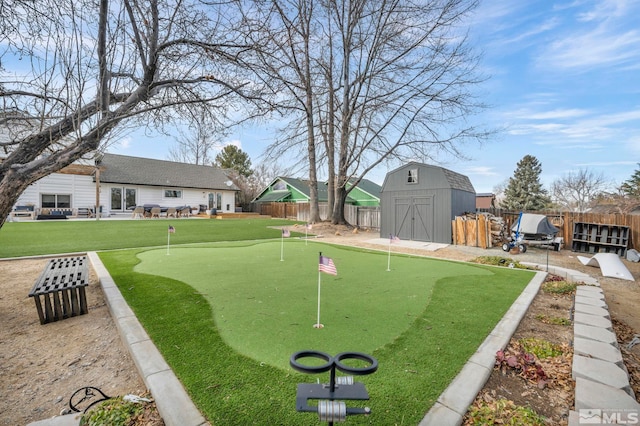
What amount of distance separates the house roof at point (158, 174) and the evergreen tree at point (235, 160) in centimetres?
845

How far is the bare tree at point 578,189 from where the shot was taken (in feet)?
105

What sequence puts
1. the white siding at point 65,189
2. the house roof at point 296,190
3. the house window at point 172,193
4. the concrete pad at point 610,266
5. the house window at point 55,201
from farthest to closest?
1. the house roof at point 296,190
2. the house window at point 172,193
3. the house window at point 55,201
4. the white siding at point 65,189
5. the concrete pad at point 610,266

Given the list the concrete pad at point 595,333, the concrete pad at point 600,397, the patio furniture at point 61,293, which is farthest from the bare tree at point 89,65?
the concrete pad at point 595,333

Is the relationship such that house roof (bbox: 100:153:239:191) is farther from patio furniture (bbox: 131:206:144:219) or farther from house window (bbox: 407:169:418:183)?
house window (bbox: 407:169:418:183)

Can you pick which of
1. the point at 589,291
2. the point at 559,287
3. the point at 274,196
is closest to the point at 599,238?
the point at 559,287

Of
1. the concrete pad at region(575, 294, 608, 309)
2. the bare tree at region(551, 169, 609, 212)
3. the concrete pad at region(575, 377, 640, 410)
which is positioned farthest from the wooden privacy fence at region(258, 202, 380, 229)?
the bare tree at region(551, 169, 609, 212)

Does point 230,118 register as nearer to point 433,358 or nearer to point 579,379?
point 433,358

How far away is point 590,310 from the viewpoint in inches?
154

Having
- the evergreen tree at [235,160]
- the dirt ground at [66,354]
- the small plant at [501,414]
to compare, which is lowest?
the dirt ground at [66,354]

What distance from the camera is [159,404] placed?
1.97 meters

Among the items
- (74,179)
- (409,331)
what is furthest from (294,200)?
(409,331)

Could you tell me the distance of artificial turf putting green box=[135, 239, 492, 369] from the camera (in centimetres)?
292

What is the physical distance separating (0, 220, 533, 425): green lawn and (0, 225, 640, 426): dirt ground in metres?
0.37

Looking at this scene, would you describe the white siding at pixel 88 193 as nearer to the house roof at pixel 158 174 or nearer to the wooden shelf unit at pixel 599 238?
the house roof at pixel 158 174
